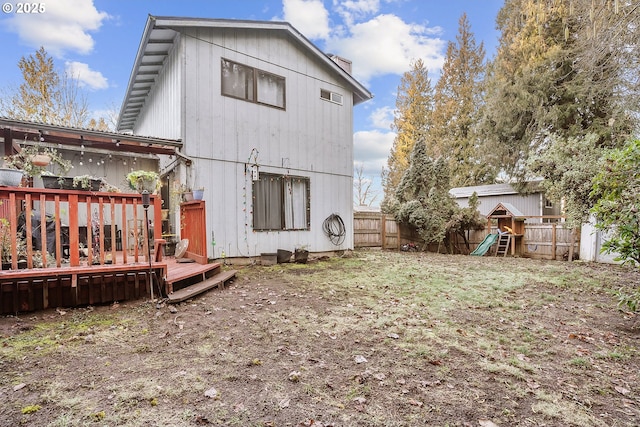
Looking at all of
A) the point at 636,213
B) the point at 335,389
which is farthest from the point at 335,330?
the point at 636,213

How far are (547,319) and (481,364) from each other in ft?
6.56

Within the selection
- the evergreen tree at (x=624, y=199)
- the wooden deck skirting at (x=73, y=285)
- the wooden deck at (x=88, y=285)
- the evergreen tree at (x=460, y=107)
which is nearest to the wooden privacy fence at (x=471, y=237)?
the evergreen tree at (x=624, y=199)

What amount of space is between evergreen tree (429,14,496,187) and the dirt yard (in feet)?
55.2

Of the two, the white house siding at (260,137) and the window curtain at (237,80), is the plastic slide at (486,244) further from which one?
the window curtain at (237,80)

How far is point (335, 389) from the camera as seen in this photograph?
242 cm

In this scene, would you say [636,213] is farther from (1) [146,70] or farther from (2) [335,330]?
(1) [146,70]

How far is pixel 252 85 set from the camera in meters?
7.91

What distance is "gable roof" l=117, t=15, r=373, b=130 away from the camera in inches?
264

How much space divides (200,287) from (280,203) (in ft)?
12.3

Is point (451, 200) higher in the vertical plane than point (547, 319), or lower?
higher

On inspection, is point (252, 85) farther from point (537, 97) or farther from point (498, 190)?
point (498, 190)

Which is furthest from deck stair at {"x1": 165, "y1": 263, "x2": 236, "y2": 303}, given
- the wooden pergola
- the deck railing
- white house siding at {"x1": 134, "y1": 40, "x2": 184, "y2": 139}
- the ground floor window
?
white house siding at {"x1": 134, "y1": 40, "x2": 184, "y2": 139}

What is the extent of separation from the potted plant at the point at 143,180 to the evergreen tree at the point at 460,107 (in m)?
18.5

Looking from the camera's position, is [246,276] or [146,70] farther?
[146,70]
